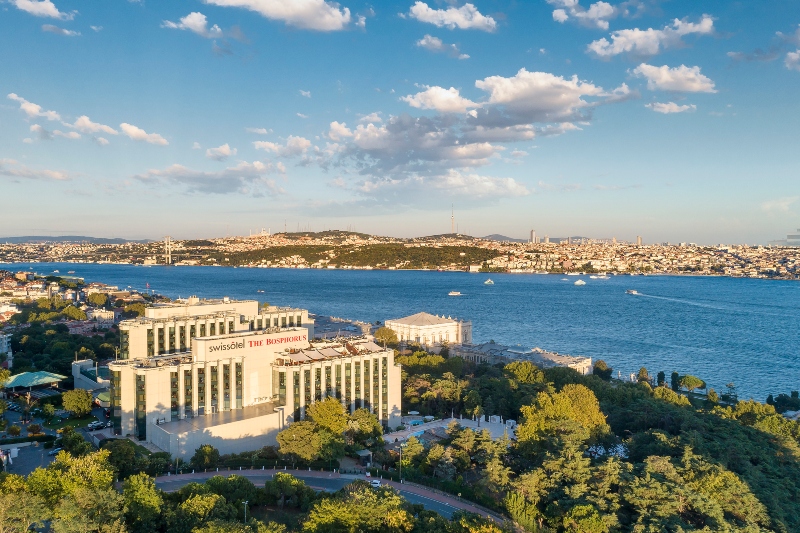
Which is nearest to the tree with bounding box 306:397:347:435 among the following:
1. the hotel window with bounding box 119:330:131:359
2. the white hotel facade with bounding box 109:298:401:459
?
the white hotel facade with bounding box 109:298:401:459

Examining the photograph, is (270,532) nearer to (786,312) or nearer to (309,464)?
(309,464)

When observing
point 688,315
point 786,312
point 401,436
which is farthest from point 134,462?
point 786,312

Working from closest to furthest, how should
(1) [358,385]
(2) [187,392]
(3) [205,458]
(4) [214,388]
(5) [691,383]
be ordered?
1. (3) [205,458]
2. (2) [187,392]
3. (4) [214,388]
4. (1) [358,385]
5. (5) [691,383]

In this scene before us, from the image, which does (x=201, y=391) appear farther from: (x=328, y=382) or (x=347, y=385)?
(x=347, y=385)

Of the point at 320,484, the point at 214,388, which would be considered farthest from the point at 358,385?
the point at 320,484

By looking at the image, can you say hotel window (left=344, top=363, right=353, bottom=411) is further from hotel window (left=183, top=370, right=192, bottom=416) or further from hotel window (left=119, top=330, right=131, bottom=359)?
hotel window (left=119, top=330, right=131, bottom=359)

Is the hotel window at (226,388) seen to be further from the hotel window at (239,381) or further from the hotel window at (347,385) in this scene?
the hotel window at (347,385)
